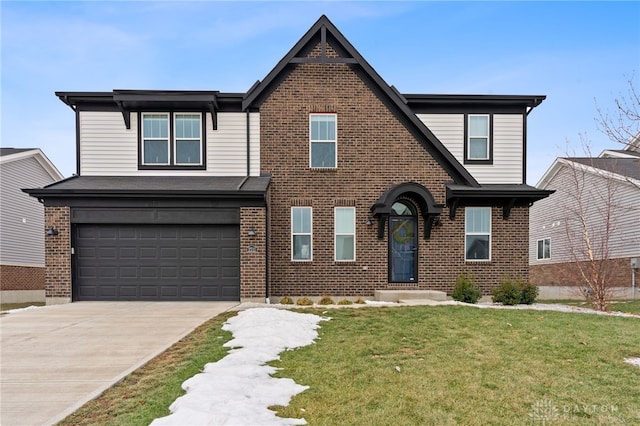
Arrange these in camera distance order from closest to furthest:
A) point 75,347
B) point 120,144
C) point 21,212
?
point 75,347 → point 120,144 → point 21,212

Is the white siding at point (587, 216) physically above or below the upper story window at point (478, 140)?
below

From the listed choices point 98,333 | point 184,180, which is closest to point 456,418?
point 98,333

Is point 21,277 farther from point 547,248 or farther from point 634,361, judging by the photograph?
point 547,248

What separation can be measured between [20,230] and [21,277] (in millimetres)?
2312

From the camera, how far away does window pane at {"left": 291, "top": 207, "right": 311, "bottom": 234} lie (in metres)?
13.0

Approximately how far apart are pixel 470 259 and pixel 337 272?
455 cm

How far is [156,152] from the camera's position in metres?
13.5

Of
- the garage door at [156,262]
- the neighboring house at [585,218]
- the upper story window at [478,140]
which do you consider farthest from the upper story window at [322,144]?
the neighboring house at [585,218]

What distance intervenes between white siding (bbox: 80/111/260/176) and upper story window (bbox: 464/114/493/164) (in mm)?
7922

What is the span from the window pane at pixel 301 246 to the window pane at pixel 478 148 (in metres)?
6.64

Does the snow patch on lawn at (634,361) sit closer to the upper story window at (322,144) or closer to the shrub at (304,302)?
the shrub at (304,302)

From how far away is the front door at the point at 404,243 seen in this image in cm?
1315

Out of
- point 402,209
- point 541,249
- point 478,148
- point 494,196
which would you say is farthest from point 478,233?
point 541,249

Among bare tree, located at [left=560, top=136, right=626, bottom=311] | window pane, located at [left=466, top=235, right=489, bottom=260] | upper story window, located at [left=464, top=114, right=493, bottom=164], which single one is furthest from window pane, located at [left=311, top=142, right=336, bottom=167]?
bare tree, located at [left=560, top=136, right=626, bottom=311]
